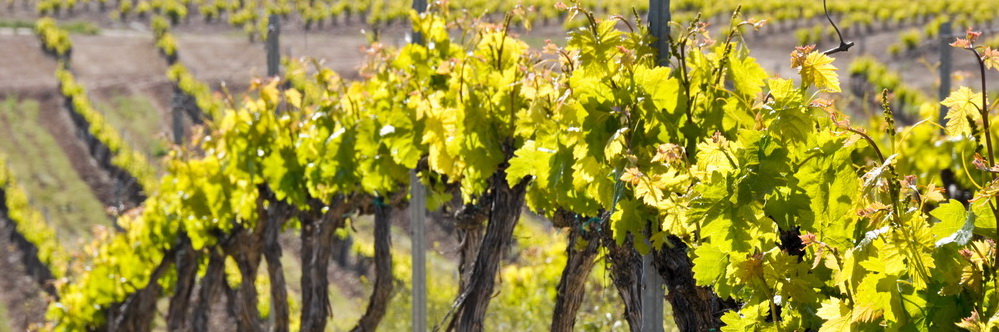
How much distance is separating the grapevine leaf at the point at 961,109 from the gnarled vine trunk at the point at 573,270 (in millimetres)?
1605

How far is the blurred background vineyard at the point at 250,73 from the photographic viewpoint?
440 inches

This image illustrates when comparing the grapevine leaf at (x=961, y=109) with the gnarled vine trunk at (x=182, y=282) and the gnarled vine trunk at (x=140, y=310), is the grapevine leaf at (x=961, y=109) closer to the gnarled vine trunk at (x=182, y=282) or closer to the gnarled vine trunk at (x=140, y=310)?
the gnarled vine trunk at (x=182, y=282)

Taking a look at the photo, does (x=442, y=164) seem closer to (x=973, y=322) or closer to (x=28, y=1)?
(x=973, y=322)

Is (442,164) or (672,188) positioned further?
(442,164)

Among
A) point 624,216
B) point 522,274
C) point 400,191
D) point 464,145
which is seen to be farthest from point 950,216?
point 522,274

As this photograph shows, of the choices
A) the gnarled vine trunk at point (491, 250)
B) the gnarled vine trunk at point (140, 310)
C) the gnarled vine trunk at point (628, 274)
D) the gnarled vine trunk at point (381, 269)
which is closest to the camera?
the gnarled vine trunk at point (628, 274)

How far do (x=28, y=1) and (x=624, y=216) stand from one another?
127 feet

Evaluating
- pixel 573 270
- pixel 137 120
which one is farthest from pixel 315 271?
pixel 137 120

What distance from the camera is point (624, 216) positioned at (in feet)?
9.63

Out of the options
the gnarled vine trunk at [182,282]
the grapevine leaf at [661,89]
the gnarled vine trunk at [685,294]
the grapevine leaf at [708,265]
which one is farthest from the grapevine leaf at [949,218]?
the gnarled vine trunk at [182,282]

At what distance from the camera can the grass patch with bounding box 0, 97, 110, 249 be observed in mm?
18219

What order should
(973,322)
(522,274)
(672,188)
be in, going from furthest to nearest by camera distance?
(522,274)
(672,188)
(973,322)

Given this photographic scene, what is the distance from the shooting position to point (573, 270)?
3.82 m

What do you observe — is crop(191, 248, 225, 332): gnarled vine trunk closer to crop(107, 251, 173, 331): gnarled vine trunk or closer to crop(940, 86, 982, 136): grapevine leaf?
crop(107, 251, 173, 331): gnarled vine trunk
